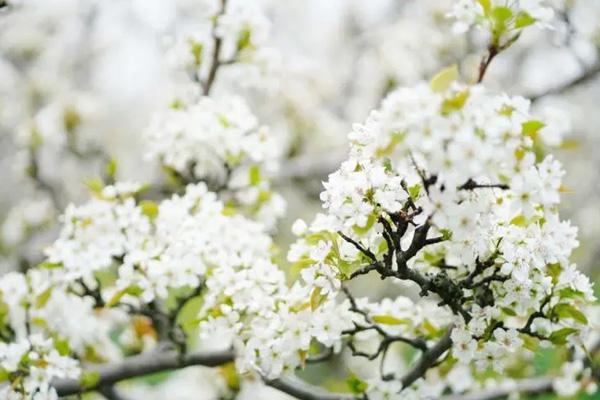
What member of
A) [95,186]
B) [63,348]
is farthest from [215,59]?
[63,348]

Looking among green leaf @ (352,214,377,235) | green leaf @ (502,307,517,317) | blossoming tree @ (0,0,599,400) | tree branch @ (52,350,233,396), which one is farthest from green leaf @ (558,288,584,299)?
tree branch @ (52,350,233,396)

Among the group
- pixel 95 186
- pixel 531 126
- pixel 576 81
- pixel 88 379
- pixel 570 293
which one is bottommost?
pixel 88 379

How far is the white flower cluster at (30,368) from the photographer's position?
2.34 metres

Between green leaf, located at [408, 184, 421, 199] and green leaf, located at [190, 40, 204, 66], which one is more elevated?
green leaf, located at [190, 40, 204, 66]

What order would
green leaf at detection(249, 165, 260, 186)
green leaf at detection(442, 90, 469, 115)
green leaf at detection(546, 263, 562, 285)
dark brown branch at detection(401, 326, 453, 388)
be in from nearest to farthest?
green leaf at detection(442, 90, 469, 115) → green leaf at detection(546, 263, 562, 285) → dark brown branch at detection(401, 326, 453, 388) → green leaf at detection(249, 165, 260, 186)

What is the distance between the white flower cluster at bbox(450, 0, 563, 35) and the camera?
193cm

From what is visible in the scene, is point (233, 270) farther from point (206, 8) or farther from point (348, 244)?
point (206, 8)

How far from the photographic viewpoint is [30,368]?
238 cm

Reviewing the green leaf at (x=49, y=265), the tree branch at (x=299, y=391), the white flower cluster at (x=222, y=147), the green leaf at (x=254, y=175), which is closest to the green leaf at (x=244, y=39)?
the white flower cluster at (x=222, y=147)

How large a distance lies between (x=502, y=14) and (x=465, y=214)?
561 millimetres

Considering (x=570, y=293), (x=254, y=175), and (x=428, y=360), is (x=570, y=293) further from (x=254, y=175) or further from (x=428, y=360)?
(x=254, y=175)

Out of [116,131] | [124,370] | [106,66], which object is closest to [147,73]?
[106,66]

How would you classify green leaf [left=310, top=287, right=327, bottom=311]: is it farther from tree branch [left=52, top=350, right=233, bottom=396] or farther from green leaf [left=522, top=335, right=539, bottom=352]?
tree branch [left=52, top=350, right=233, bottom=396]

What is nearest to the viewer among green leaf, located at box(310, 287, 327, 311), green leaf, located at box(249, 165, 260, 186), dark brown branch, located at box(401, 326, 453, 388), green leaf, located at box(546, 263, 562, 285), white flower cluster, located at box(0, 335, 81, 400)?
green leaf, located at box(310, 287, 327, 311)
